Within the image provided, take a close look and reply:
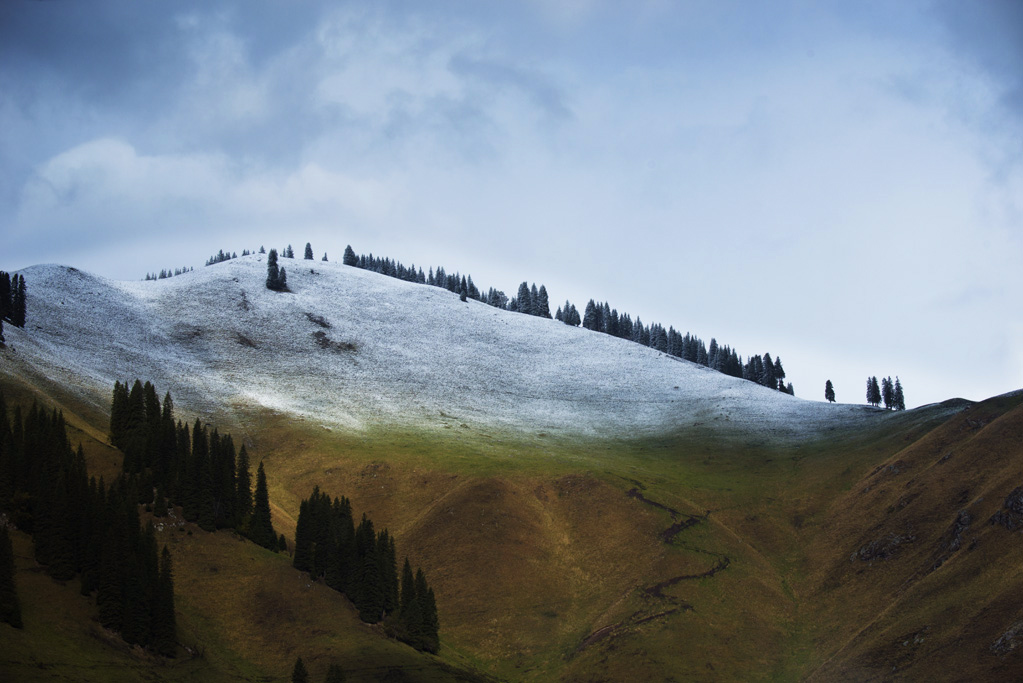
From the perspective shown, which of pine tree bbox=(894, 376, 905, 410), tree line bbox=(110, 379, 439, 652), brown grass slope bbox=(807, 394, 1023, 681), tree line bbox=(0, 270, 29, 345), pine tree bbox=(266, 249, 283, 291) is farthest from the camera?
pine tree bbox=(266, 249, 283, 291)

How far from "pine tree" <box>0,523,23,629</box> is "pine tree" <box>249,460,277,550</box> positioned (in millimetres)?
24639

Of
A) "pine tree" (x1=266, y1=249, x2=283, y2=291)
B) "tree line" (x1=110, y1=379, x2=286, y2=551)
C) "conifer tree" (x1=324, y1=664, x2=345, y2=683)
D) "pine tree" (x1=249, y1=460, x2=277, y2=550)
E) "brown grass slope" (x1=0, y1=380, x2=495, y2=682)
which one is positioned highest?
"pine tree" (x1=266, y1=249, x2=283, y2=291)

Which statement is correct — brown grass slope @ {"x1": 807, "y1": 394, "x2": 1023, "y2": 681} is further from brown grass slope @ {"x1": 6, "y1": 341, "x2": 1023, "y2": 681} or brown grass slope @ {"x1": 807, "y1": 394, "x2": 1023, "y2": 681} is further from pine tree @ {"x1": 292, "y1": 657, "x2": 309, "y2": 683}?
pine tree @ {"x1": 292, "y1": 657, "x2": 309, "y2": 683}

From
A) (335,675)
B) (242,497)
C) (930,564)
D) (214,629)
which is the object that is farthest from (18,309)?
(930,564)

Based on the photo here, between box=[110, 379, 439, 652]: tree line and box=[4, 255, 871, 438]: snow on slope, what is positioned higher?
box=[4, 255, 871, 438]: snow on slope

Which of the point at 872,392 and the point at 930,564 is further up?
the point at 872,392

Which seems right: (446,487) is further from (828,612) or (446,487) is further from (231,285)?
(231,285)

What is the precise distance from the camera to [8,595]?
170 feet

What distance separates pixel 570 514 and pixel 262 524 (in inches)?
1404

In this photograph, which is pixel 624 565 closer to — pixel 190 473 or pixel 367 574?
pixel 367 574

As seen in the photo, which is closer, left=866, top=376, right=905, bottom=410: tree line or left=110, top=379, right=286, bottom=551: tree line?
left=110, top=379, right=286, bottom=551: tree line

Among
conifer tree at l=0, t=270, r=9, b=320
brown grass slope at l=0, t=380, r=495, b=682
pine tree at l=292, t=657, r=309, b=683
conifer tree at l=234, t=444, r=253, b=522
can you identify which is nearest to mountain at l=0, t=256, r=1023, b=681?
brown grass slope at l=0, t=380, r=495, b=682

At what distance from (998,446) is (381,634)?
209ft

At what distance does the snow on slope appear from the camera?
123 m
